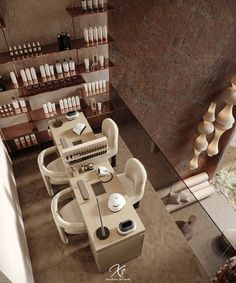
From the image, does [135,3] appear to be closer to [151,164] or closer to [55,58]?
[55,58]

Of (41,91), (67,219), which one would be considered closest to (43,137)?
(41,91)

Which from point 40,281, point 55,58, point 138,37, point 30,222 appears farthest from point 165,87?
point 40,281

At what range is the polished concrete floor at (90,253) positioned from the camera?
2.74m

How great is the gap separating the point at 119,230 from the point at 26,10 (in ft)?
8.76

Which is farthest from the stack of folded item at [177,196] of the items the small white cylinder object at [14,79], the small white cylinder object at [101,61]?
the small white cylinder object at [14,79]

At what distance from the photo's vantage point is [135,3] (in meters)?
3.32

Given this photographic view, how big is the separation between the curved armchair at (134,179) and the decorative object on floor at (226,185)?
4.36m

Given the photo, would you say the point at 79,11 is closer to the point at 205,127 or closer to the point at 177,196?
the point at 177,196

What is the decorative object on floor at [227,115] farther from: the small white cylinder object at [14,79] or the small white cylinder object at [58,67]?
the small white cylinder object at [14,79]

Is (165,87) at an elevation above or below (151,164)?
above

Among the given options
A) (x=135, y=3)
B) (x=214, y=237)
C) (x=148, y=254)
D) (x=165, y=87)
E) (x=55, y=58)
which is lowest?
(x=214, y=237)

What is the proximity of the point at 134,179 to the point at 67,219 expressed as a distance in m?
0.87
